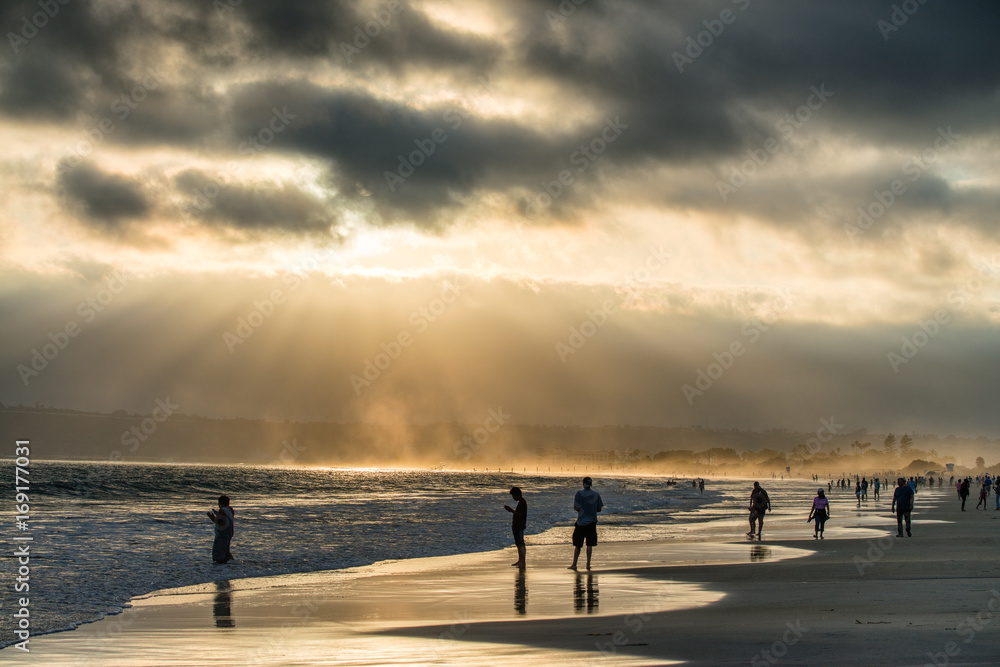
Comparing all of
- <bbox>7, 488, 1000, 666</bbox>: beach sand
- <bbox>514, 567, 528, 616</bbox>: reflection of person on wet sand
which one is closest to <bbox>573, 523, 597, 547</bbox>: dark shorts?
<bbox>7, 488, 1000, 666</bbox>: beach sand

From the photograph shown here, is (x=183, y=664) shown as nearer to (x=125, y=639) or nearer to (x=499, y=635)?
(x=125, y=639)

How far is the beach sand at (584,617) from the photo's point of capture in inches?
357

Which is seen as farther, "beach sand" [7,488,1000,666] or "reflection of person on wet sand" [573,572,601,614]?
"reflection of person on wet sand" [573,572,601,614]

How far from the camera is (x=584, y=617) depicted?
11797mm

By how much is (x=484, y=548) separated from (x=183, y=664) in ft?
58.5

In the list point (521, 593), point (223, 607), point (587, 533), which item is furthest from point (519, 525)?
point (223, 607)

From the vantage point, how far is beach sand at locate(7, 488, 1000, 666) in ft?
29.8

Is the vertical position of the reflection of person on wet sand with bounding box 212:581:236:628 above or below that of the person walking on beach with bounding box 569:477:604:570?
below

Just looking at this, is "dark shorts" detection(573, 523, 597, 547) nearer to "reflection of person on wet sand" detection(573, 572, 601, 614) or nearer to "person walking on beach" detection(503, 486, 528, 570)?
"reflection of person on wet sand" detection(573, 572, 601, 614)

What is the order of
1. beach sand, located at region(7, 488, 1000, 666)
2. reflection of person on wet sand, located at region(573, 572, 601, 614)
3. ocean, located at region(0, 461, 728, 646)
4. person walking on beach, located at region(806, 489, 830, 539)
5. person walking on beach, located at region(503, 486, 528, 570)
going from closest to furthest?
1. beach sand, located at region(7, 488, 1000, 666)
2. reflection of person on wet sand, located at region(573, 572, 601, 614)
3. ocean, located at region(0, 461, 728, 646)
4. person walking on beach, located at region(503, 486, 528, 570)
5. person walking on beach, located at region(806, 489, 830, 539)

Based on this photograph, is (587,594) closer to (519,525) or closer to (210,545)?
(519,525)

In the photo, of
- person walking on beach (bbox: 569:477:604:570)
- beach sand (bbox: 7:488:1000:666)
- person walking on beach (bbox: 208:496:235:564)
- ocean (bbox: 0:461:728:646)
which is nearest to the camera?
beach sand (bbox: 7:488:1000:666)

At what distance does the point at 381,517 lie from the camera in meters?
43.0

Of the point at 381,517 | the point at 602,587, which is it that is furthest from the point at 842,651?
the point at 381,517
